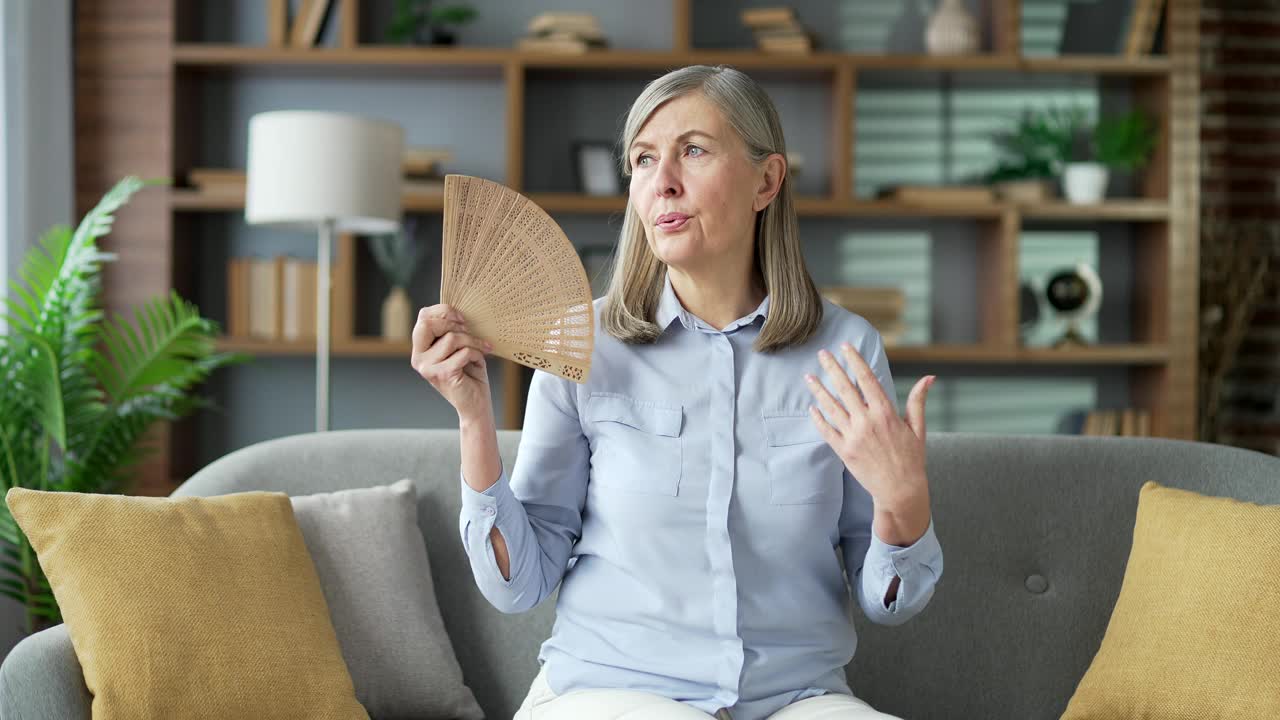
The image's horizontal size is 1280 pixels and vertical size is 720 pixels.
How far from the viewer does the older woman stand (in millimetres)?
1599

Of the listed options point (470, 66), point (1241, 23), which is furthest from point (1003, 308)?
point (470, 66)

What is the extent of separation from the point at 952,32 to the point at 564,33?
1364mm

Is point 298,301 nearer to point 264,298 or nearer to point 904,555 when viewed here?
point 264,298

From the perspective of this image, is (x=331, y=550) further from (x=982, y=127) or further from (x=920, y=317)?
(x=982, y=127)

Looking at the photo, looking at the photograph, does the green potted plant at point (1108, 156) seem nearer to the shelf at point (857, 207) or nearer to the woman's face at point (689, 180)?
the shelf at point (857, 207)

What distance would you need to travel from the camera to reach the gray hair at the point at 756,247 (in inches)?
64.4

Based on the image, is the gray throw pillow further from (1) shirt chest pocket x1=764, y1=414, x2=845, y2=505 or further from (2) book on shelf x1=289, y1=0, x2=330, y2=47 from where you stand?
(2) book on shelf x1=289, y1=0, x2=330, y2=47

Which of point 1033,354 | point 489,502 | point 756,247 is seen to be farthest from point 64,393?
point 1033,354

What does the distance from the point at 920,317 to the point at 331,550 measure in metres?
3.02

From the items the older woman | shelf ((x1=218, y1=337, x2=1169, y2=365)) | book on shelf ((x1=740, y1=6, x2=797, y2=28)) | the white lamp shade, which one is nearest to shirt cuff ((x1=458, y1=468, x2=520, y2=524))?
A: the older woman

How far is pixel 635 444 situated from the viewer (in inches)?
65.7

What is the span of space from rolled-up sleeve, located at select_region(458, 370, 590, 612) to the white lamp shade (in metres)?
1.75

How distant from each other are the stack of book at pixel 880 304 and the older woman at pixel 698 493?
8.17 ft

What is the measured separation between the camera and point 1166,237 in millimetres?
4277
